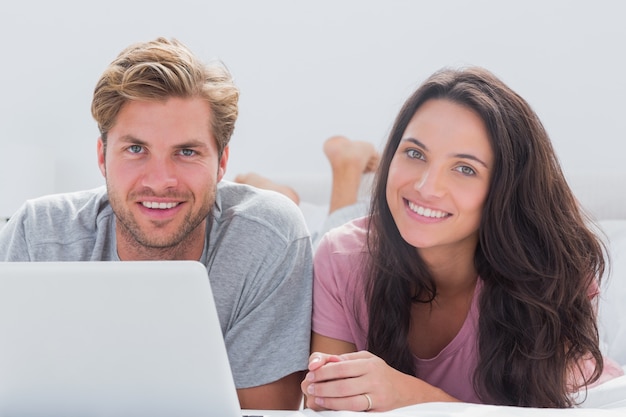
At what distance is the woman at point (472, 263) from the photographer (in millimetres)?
1541

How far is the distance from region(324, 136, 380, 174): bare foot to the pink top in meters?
1.18

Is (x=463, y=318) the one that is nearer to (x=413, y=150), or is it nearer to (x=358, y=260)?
(x=358, y=260)

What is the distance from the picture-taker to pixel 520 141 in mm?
1549

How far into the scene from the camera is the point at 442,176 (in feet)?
5.02

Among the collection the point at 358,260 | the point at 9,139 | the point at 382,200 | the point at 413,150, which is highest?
the point at 413,150

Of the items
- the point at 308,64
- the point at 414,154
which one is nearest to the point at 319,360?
the point at 414,154

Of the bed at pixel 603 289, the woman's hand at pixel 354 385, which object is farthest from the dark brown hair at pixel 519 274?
the woman's hand at pixel 354 385

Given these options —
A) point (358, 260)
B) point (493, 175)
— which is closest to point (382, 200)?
point (358, 260)

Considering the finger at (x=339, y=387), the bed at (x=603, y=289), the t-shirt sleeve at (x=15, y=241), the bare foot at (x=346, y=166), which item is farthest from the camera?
the bare foot at (x=346, y=166)

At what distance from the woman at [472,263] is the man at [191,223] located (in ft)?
0.31

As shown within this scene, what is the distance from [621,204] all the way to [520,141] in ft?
4.20

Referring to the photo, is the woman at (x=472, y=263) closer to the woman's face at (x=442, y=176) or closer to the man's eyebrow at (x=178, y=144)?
the woman's face at (x=442, y=176)

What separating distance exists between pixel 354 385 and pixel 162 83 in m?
0.69

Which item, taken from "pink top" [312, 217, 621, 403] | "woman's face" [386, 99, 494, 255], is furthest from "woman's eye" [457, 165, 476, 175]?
"pink top" [312, 217, 621, 403]
